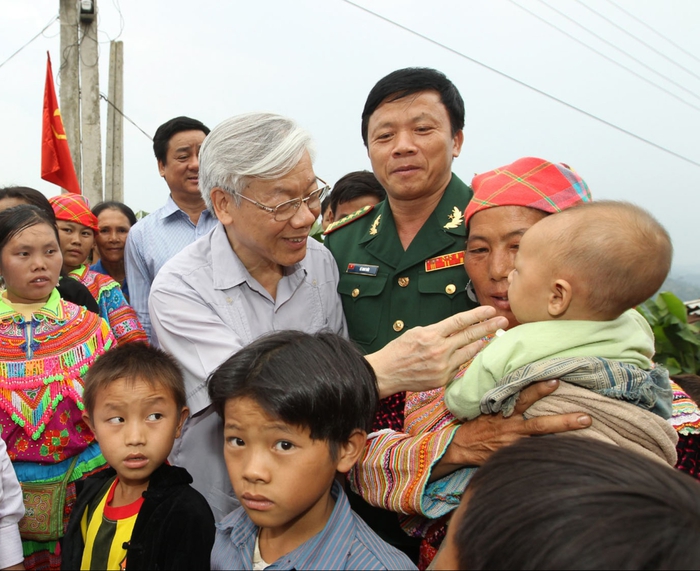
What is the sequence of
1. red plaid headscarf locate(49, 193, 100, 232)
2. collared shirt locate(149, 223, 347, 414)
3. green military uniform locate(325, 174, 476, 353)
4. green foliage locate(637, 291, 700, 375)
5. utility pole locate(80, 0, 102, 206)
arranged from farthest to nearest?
utility pole locate(80, 0, 102, 206) < green foliage locate(637, 291, 700, 375) < red plaid headscarf locate(49, 193, 100, 232) < green military uniform locate(325, 174, 476, 353) < collared shirt locate(149, 223, 347, 414)

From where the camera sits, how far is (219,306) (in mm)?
2439

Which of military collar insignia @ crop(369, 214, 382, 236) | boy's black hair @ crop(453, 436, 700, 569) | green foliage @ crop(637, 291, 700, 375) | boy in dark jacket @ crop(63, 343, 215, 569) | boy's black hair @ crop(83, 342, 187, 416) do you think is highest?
military collar insignia @ crop(369, 214, 382, 236)

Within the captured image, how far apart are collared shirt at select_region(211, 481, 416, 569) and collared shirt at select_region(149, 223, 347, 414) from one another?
0.59 meters

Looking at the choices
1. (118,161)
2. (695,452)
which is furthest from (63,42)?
(695,452)

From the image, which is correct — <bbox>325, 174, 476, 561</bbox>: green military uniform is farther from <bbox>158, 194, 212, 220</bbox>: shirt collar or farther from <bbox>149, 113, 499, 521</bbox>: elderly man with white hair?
<bbox>158, 194, 212, 220</bbox>: shirt collar

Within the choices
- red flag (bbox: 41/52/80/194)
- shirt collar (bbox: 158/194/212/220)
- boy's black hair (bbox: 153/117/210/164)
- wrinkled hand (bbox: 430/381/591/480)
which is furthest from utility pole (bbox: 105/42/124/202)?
wrinkled hand (bbox: 430/381/591/480)

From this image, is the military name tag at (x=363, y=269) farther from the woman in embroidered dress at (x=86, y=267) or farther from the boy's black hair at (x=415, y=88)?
the woman in embroidered dress at (x=86, y=267)

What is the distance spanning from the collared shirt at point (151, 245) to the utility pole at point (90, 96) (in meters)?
4.52

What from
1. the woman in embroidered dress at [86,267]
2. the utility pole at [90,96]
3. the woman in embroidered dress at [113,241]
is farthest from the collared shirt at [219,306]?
the utility pole at [90,96]

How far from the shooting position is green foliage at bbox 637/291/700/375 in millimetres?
6039

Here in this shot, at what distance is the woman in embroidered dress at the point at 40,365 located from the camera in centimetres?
288

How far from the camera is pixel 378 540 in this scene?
5.65 feet

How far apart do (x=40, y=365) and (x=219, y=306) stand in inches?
46.4

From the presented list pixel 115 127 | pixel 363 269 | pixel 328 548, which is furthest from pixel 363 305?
pixel 115 127
